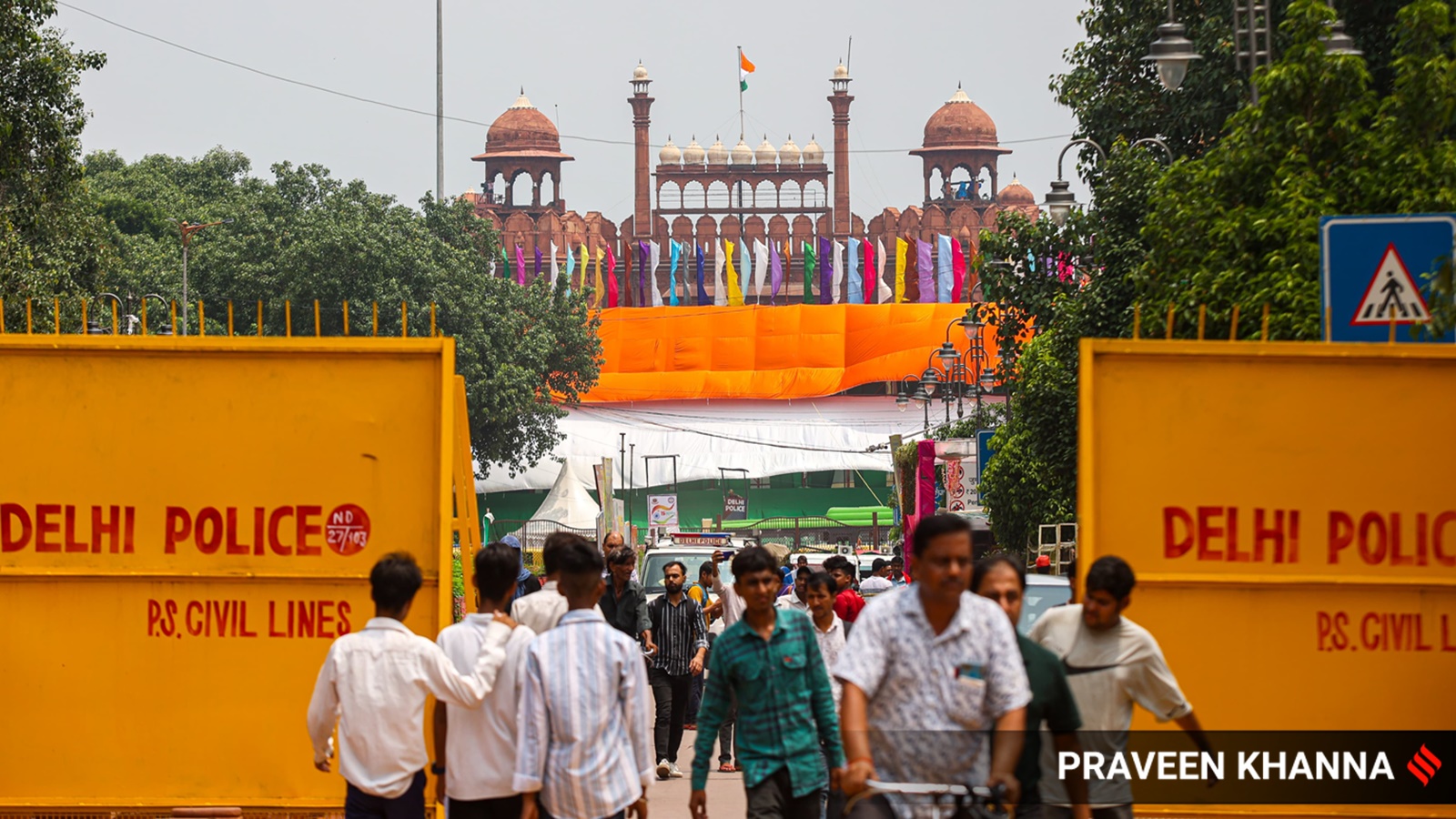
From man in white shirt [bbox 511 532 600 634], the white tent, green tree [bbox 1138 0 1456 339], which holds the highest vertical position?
green tree [bbox 1138 0 1456 339]

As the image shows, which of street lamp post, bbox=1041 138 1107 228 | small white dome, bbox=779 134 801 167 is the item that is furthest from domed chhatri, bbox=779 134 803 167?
street lamp post, bbox=1041 138 1107 228

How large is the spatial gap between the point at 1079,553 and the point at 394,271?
43436 mm

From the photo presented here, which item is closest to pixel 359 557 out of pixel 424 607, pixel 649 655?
pixel 424 607

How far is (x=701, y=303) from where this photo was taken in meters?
76.7

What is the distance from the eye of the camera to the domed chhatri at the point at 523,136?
83.6 metres

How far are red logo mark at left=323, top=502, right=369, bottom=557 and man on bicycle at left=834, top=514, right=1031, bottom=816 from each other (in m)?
3.03

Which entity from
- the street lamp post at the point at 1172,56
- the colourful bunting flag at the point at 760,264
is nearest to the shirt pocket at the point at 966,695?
the street lamp post at the point at 1172,56

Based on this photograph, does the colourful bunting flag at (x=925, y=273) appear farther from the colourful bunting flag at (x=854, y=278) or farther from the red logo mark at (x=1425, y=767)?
the red logo mark at (x=1425, y=767)

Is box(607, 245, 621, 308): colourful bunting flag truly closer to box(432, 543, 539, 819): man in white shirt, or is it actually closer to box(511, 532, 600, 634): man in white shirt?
box(511, 532, 600, 634): man in white shirt

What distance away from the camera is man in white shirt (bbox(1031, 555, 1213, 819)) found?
592 centimetres

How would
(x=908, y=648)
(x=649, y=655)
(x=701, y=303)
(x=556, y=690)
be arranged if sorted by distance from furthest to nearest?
(x=701, y=303)
(x=649, y=655)
(x=556, y=690)
(x=908, y=648)

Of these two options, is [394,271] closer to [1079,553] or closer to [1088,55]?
[1088,55]

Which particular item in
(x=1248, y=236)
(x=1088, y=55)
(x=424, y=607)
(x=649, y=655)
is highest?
(x=1088, y=55)

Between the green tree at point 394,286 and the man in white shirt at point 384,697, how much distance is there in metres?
40.7
